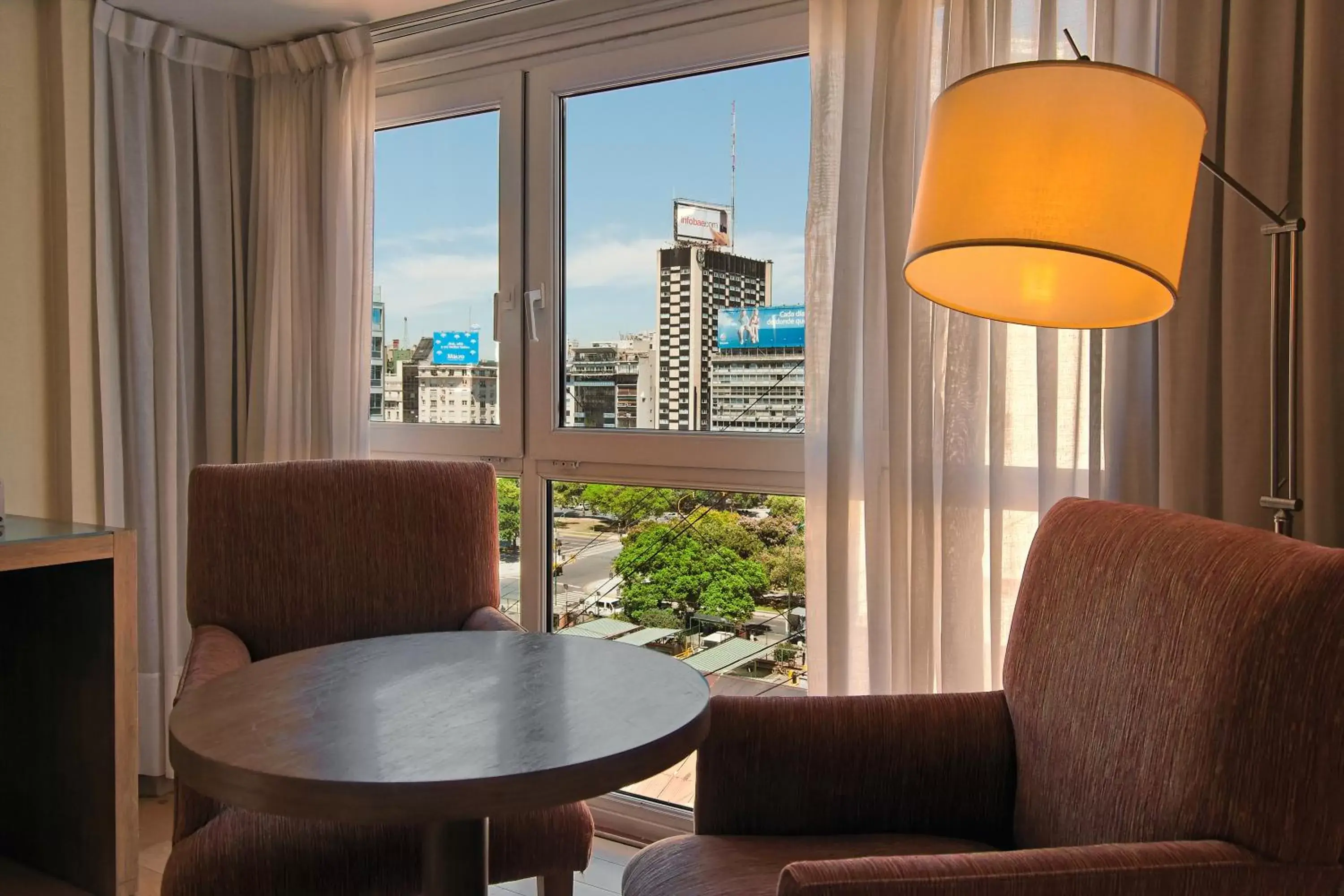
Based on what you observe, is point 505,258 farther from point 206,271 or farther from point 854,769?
point 854,769

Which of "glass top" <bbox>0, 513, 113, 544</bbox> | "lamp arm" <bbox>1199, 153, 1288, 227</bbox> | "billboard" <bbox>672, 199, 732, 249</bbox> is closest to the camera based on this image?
"lamp arm" <bbox>1199, 153, 1288, 227</bbox>

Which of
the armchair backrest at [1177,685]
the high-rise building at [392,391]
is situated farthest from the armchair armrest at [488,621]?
the high-rise building at [392,391]

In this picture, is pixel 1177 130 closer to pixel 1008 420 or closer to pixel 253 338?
pixel 1008 420

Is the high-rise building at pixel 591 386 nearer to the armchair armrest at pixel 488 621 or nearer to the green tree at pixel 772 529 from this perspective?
the green tree at pixel 772 529

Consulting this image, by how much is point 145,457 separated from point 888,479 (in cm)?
215

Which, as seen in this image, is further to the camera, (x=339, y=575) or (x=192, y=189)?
(x=192, y=189)

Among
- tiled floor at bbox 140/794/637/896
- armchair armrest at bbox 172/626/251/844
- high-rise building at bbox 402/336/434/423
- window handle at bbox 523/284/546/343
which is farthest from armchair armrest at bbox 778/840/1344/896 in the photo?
high-rise building at bbox 402/336/434/423

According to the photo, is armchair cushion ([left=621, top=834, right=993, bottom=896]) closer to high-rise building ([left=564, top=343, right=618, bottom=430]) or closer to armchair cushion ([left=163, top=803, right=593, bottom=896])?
armchair cushion ([left=163, top=803, right=593, bottom=896])

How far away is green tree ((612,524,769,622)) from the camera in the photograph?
2.60 meters

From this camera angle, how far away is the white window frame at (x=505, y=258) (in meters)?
2.86

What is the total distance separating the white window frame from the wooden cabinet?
946 mm

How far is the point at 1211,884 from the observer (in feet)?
3.49

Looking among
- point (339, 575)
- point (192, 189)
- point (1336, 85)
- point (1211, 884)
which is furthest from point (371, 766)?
point (192, 189)

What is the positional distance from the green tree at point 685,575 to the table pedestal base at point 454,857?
1.35 metres
